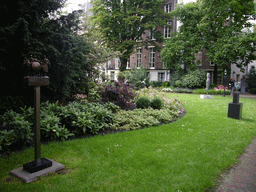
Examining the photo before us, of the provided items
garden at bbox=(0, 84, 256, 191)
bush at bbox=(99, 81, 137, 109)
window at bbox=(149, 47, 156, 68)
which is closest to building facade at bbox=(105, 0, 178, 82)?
window at bbox=(149, 47, 156, 68)

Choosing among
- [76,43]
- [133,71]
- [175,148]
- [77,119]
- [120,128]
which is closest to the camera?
[175,148]

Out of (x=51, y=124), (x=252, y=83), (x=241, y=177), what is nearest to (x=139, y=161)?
(x=241, y=177)

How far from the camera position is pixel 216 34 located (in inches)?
813

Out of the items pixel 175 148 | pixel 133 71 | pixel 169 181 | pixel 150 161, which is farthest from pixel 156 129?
pixel 133 71

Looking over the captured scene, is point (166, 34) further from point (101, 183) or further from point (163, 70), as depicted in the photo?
point (101, 183)

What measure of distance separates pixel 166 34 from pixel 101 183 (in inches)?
1137

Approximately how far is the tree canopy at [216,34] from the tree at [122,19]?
3191 millimetres

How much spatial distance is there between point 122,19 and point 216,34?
11.0 metres

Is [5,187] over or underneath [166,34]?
underneath

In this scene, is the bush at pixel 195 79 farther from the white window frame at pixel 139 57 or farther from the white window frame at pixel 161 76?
the white window frame at pixel 139 57

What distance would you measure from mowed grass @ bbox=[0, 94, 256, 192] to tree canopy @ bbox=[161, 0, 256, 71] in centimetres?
1558

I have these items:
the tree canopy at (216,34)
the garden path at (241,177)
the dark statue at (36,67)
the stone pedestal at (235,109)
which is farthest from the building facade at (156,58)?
the dark statue at (36,67)

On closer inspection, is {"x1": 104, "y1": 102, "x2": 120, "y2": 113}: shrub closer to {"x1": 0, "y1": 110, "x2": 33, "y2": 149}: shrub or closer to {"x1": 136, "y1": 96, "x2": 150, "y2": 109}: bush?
{"x1": 136, "y1": 96, "x2": 150, "y2": 109}: bush

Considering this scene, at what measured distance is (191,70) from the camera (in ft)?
80.2
